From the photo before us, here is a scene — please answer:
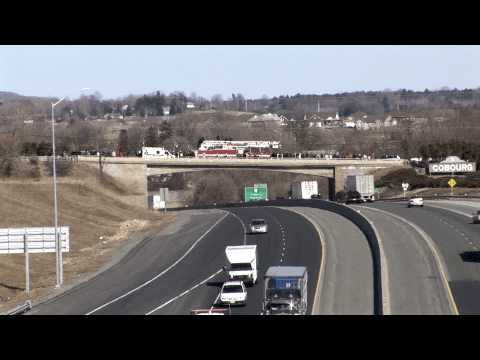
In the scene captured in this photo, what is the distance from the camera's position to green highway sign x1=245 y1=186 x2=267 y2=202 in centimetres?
14538

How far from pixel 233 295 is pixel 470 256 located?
63.3 feet

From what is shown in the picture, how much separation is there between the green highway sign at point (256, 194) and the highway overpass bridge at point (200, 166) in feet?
18.7

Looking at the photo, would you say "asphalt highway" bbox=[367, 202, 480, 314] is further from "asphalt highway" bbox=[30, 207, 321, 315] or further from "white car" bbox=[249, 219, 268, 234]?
"white car" bbox=[249, 219, 268, 234]

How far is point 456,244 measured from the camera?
62.3m

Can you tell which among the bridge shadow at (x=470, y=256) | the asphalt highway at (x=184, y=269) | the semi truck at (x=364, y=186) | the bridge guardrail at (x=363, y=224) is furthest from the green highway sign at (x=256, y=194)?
the bridge shadow at (x=470, y=256)

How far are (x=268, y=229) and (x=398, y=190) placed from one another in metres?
66.8

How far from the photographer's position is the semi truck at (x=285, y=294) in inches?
1447

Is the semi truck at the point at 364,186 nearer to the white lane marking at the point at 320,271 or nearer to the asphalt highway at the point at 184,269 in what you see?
the asphalt highway at the point at 184,269

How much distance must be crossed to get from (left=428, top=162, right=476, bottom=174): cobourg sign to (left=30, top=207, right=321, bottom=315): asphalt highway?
59131 millimetres

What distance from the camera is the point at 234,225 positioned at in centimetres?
9081

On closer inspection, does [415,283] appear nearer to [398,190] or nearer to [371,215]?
[371,215]

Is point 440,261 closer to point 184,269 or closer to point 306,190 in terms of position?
point 184,269
